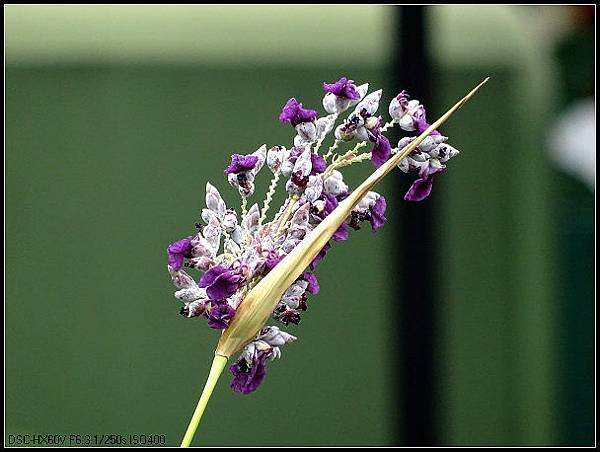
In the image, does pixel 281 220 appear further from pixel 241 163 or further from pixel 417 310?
pixel 417 310

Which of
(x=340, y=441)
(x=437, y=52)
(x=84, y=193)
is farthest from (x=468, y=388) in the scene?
(x=84, y=193)

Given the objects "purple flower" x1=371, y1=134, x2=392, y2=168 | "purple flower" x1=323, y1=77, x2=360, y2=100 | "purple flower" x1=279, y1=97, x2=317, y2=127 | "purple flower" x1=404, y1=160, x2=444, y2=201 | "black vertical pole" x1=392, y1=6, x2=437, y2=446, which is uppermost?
"purple flower" x1=323, y1=77, x2=360, y2=100

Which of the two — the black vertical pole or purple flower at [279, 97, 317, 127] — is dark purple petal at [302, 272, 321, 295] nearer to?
purple flower at [279, 97, 317, 127]

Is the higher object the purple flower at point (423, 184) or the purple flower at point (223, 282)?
the purple flower at point (423, 184)

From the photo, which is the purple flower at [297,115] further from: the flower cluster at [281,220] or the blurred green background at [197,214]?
the blurred green background at [197,214]

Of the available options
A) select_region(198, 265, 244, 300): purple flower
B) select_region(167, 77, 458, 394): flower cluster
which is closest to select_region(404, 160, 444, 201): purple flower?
select_region(167, 77, 458, 394): flower cluster

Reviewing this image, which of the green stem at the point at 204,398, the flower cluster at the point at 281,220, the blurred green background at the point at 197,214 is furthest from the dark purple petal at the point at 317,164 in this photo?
the blurred green background at the point at 197,214

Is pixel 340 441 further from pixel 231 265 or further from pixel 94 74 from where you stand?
pixel 231 265

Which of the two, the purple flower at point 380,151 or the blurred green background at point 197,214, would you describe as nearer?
the purple flower at point 380,151
